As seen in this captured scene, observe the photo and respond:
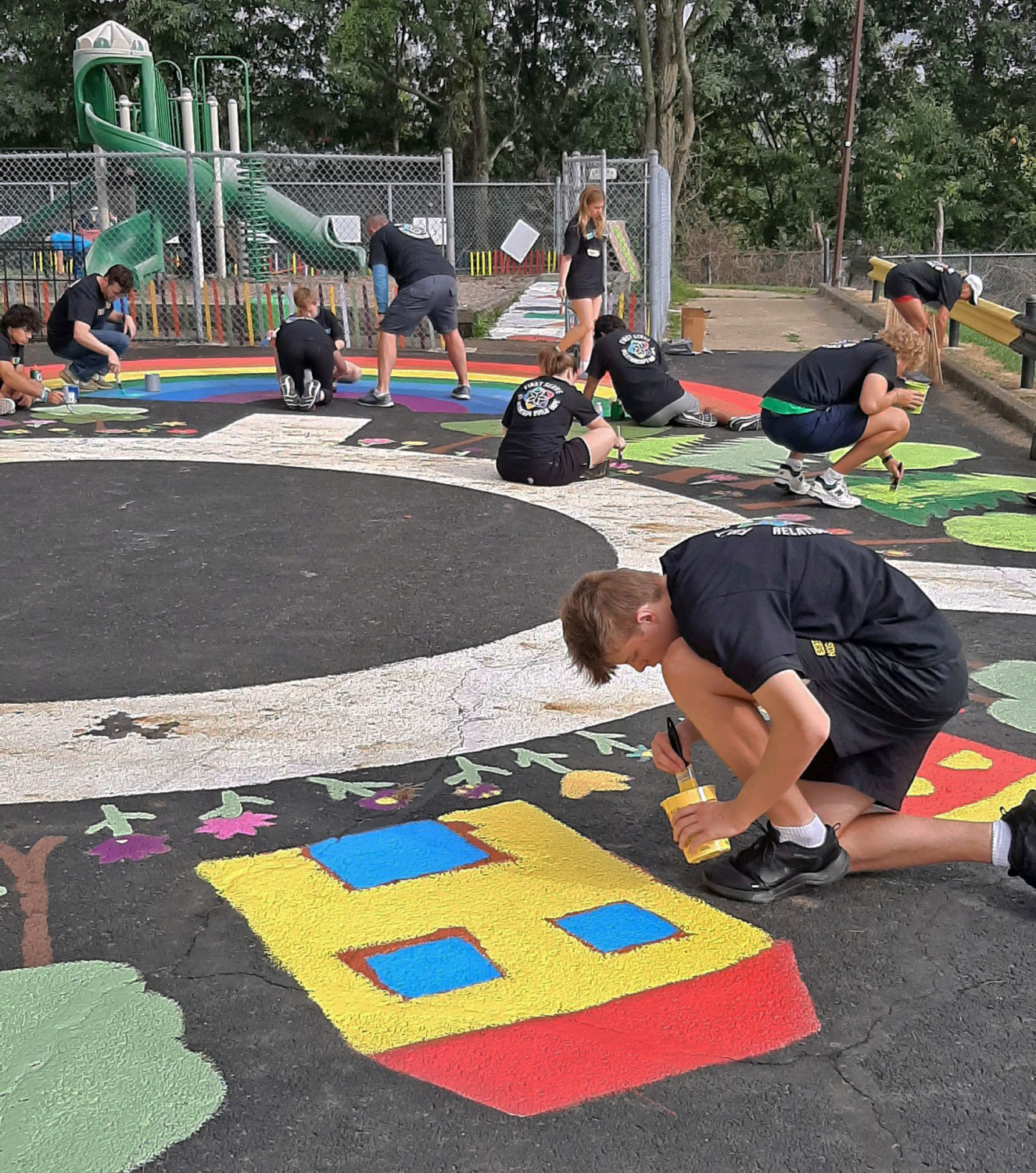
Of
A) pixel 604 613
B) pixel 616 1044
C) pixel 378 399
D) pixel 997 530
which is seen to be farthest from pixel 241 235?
pixel 616 1044

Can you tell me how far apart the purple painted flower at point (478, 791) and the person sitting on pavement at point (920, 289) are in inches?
348

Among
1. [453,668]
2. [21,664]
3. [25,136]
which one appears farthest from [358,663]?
[25,136]

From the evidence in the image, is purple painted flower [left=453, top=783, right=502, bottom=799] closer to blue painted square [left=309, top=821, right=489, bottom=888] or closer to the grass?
blue painted square [left=309, top=821, right=489, bottom=888]

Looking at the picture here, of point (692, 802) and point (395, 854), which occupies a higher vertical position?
point (692, 802)

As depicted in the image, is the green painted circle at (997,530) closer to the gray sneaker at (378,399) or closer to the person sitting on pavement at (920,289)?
the person sitting on pavement at (920,289)

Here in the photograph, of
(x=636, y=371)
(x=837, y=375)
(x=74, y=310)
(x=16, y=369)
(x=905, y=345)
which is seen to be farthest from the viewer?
(x=74, y=310)

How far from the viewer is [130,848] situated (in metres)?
3.68

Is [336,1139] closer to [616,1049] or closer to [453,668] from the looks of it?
[616,1049]

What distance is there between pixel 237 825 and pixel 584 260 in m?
9.92

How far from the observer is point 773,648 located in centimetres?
291

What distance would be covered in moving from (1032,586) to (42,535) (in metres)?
5.15

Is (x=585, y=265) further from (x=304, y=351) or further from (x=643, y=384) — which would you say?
(x=304, y=351)

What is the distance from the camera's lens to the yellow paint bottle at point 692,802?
3287mm

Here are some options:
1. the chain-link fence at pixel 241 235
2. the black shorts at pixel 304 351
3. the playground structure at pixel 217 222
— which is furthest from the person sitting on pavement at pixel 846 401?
the playground structure at pixel 217 222
